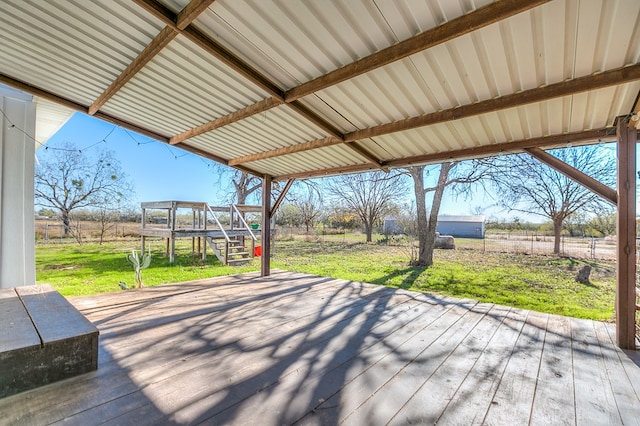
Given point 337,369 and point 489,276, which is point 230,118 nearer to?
point 337,369

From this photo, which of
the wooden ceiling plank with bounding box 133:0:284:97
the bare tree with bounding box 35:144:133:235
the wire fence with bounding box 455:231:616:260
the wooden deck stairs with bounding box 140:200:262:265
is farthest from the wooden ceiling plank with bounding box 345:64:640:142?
the bare tree with bounding box 35:144:133:235

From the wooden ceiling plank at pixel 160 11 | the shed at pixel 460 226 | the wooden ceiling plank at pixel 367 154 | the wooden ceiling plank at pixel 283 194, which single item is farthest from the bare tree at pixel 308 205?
the shed at pixel 460 226

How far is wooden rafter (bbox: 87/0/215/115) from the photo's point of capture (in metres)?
1.94

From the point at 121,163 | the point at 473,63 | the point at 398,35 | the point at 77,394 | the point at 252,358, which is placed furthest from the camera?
the point at 121,163

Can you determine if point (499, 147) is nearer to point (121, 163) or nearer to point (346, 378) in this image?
point (346, 378)

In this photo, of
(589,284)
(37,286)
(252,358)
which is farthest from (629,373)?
(37,286)

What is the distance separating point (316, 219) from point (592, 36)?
619 inches

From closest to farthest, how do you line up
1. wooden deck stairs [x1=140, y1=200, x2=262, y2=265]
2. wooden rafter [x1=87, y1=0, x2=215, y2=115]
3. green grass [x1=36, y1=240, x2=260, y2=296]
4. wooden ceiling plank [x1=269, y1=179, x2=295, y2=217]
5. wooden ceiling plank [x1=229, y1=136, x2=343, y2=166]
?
1. wooden rafter [x1=87, y1=0, x2=215, y2=115]
2. wooden ceiling plank [x1=229, y1=136, x2=343, y2=166]
3. green grass [x1=36, y1=240, x2=260, y2=296]
4. wooden ceiling plank [x1=269, y1=179, x2=295, y2=217]
5. wooden deck stairs [x1=140, y1=200, x2=262, y2=265]

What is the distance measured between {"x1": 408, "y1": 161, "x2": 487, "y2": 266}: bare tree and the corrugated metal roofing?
16.5 ft

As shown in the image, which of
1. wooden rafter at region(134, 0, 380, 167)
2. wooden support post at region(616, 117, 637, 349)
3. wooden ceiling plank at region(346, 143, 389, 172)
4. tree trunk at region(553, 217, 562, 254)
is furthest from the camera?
tree trunk at region(553, 217, 562, 254)

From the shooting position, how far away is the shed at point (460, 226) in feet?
83.5

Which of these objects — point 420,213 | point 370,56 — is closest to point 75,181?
point 370,56

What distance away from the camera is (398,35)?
2.03 m

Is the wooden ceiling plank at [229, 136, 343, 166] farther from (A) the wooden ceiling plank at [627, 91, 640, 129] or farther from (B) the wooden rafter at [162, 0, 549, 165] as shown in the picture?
(A) the wooden ceiling plank at [627, 91, 640, 129]
